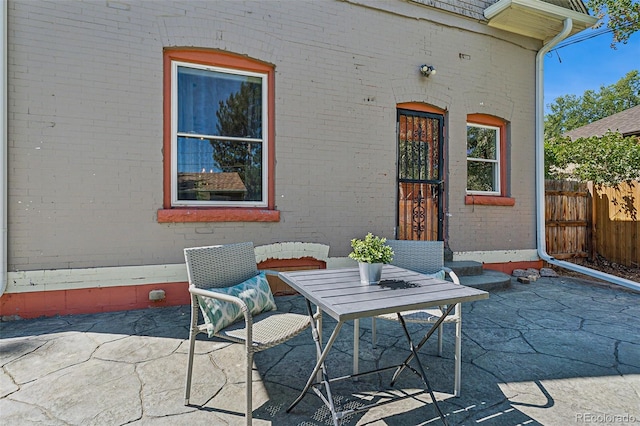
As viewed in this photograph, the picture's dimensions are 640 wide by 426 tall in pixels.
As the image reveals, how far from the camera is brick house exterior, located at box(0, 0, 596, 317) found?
338 centimetres

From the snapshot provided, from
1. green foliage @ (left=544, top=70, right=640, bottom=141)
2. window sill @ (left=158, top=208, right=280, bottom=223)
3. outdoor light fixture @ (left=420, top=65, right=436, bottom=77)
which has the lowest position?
window sill @ (left=158, top=208, right=280, bottom=223)

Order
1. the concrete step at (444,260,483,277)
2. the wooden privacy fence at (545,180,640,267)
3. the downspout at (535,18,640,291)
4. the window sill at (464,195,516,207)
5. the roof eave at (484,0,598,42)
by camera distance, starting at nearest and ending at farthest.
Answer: the concrete step at (444,260,483,277), the roof eave at (484,0,598,42), the window sill at (464,195,516,207), the downspout at (535,18,640,291), the wooden privacy fence at (545,180,640,267)

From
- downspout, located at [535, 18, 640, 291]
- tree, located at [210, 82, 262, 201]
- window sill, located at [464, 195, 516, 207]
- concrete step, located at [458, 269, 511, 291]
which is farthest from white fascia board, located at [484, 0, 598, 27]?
concrete step, located at [458, 269, 511, 291]

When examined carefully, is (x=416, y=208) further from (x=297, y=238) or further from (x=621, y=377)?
(x=621, y=377)

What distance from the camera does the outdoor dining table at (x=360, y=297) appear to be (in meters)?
1.66

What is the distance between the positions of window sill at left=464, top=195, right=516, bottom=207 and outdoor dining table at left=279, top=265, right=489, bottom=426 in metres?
3.45

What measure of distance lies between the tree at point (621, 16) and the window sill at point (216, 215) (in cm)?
1054

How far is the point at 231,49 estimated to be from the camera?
13.1ft

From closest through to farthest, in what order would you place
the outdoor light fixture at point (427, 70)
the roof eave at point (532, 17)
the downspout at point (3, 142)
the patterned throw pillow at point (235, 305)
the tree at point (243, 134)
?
the patterned throw pillow at point (235, 305), the downspout at point (3, 142), the tree at point (243, 134), the outdoor light fixture at point (427, 70), the roof eave at point (532, 17)

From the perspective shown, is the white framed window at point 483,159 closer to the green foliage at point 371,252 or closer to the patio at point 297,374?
the patio at point 297,374

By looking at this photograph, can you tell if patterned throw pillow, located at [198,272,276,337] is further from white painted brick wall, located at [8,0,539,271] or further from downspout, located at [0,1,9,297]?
downspout, located at [0,1,9,297]

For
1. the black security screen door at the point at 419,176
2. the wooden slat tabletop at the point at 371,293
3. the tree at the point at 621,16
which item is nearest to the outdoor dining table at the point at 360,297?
the wooden slat tabletop at the point at 371,293

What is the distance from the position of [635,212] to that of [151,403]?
26.4 feet

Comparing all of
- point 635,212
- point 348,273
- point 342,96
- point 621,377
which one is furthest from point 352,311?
point 635,212
